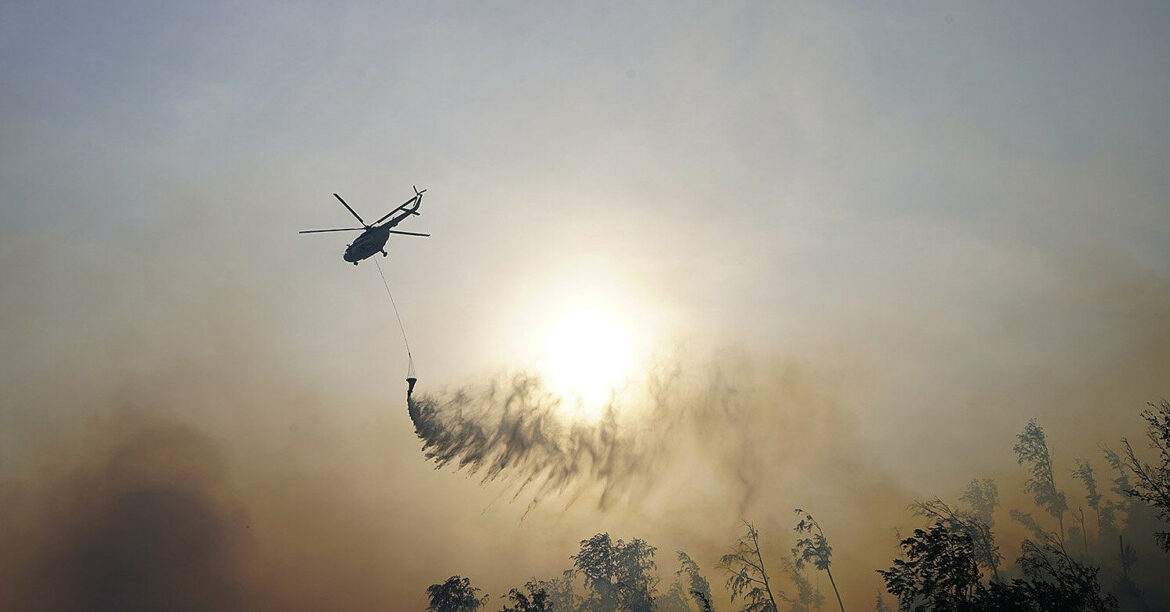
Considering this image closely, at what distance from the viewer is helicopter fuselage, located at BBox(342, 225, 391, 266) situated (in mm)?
53781

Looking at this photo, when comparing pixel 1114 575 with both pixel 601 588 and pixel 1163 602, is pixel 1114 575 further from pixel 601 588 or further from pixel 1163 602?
pixel 601 588

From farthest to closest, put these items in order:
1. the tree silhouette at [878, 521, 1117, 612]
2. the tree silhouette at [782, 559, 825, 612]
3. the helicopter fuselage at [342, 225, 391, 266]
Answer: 1. the tree silhouette at [782, 559, 825, 612]
2. the helicopter fuselage at [342, 225, 391, 266]
3. the tree silhouette at [878, 521, 1117, 612]

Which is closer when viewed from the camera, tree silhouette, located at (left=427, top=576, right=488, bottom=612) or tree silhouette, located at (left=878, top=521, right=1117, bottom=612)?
tree silhouette, located at (left=878, top=521, right=1117, bottom=612)

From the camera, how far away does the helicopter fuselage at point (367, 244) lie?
53781 millimetres

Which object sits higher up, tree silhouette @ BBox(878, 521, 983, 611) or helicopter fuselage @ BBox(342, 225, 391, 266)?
helicopter fuselage @ BBox(342, 225, 391, 266)

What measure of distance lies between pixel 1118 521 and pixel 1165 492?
88.4 meters

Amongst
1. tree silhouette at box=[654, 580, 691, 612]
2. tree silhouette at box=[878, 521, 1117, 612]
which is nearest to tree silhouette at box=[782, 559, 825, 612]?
tree silhouette at box=[654, 580, 691, 612]

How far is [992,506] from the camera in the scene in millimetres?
121625

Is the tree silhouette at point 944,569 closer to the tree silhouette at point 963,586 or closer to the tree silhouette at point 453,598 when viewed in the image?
the tree silhouette at point 963,586

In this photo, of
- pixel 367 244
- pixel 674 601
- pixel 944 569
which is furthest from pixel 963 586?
pixel 674 601

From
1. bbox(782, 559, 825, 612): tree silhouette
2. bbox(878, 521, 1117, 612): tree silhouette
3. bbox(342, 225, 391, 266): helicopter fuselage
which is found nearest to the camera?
bbox(878, 521, 1117, 612): tree silhouette

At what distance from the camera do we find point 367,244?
5372cm

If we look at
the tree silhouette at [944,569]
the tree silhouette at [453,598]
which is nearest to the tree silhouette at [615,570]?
the tree silhouette at [453,598]

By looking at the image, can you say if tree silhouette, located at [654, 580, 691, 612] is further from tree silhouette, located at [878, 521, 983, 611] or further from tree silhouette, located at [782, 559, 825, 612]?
tree silhouette, located at [878, 521, 983, 611]
